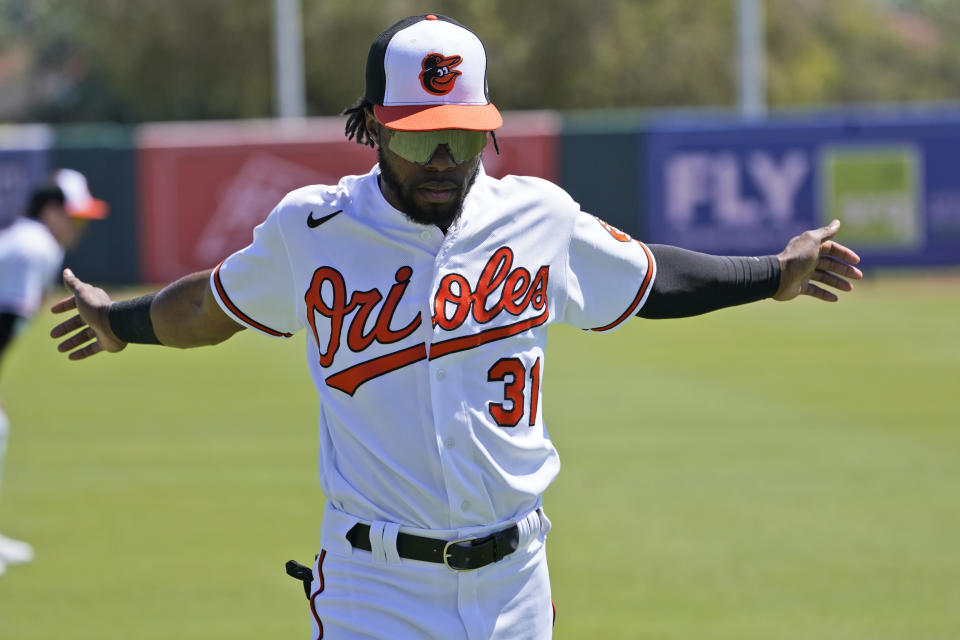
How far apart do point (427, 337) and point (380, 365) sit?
0.14 metres

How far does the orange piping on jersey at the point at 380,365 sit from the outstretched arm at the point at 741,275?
2.32 ft

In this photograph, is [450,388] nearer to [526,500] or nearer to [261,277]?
[526,500]

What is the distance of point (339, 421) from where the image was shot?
139 inches

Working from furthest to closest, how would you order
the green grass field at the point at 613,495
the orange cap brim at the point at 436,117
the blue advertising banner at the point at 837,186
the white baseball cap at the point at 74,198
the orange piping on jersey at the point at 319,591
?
the blue advertising banner at the point at 837,186, the white baseball cap at the point at 74,198, the green grass field at the point at 613,495, the orange piping on jersey at the point at 319,591, the orange cap brim at the point at 436,117

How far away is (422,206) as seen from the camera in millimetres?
3457

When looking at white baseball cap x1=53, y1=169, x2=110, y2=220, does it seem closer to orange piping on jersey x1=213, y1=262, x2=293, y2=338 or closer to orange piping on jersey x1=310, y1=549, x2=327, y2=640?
orange piping on jersey x1=213, y1=262, x2=293, y2=338

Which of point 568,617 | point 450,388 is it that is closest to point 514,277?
point 450,388

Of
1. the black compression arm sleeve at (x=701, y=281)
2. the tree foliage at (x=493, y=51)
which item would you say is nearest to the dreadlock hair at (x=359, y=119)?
the black compression arm sleeve at (x=701, y=281)

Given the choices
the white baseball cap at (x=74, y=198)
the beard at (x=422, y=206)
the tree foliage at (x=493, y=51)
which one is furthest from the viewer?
the tree foliage at (x=493, y=51)

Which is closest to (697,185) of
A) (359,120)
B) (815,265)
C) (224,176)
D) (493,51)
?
(224,176)

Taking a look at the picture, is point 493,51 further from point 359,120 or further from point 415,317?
point 415,317

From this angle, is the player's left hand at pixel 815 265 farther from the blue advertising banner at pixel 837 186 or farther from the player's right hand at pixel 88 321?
the blue advertising banner at pixel 837 186

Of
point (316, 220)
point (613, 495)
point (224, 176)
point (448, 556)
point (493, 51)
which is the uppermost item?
point (493, 51)

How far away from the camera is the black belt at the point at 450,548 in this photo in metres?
3.43
